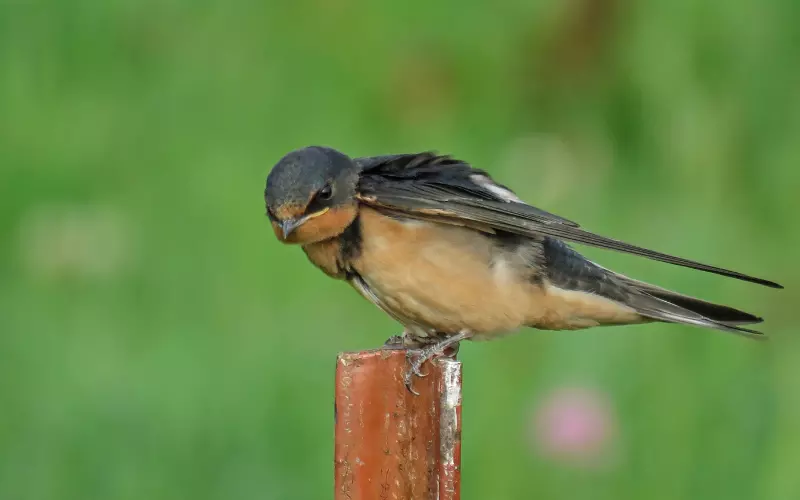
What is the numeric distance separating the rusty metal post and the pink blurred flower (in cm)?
156

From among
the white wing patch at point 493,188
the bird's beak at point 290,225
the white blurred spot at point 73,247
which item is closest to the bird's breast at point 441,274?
the white wing patch at point 493,188

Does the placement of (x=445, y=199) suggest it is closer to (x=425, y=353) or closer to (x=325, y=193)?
(x=325, y=193)

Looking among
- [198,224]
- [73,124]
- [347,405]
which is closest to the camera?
[347,405]

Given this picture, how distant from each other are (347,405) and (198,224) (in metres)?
3.35

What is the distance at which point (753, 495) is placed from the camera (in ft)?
14.1

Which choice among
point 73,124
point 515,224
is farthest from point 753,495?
point 73,124

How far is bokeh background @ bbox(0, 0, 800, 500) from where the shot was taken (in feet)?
14.7

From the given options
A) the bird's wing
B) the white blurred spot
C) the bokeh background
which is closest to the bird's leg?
the bird's wing

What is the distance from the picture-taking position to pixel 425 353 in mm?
3422

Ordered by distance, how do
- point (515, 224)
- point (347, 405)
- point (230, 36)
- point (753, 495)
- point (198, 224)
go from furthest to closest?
point (230, 36), point (198, 224), point (753, 495), point (515, 224), point (347, 405)

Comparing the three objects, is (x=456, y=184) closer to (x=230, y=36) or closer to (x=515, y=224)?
(x=515, y=224)

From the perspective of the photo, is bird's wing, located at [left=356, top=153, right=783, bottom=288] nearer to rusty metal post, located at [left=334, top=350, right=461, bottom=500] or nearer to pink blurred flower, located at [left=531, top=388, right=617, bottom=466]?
pink blurred flower, located at [left=531, top=388, right=617, bottom=466]

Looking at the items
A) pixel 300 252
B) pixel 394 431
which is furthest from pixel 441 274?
pixel 300 252

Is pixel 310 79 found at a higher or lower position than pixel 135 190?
higher
